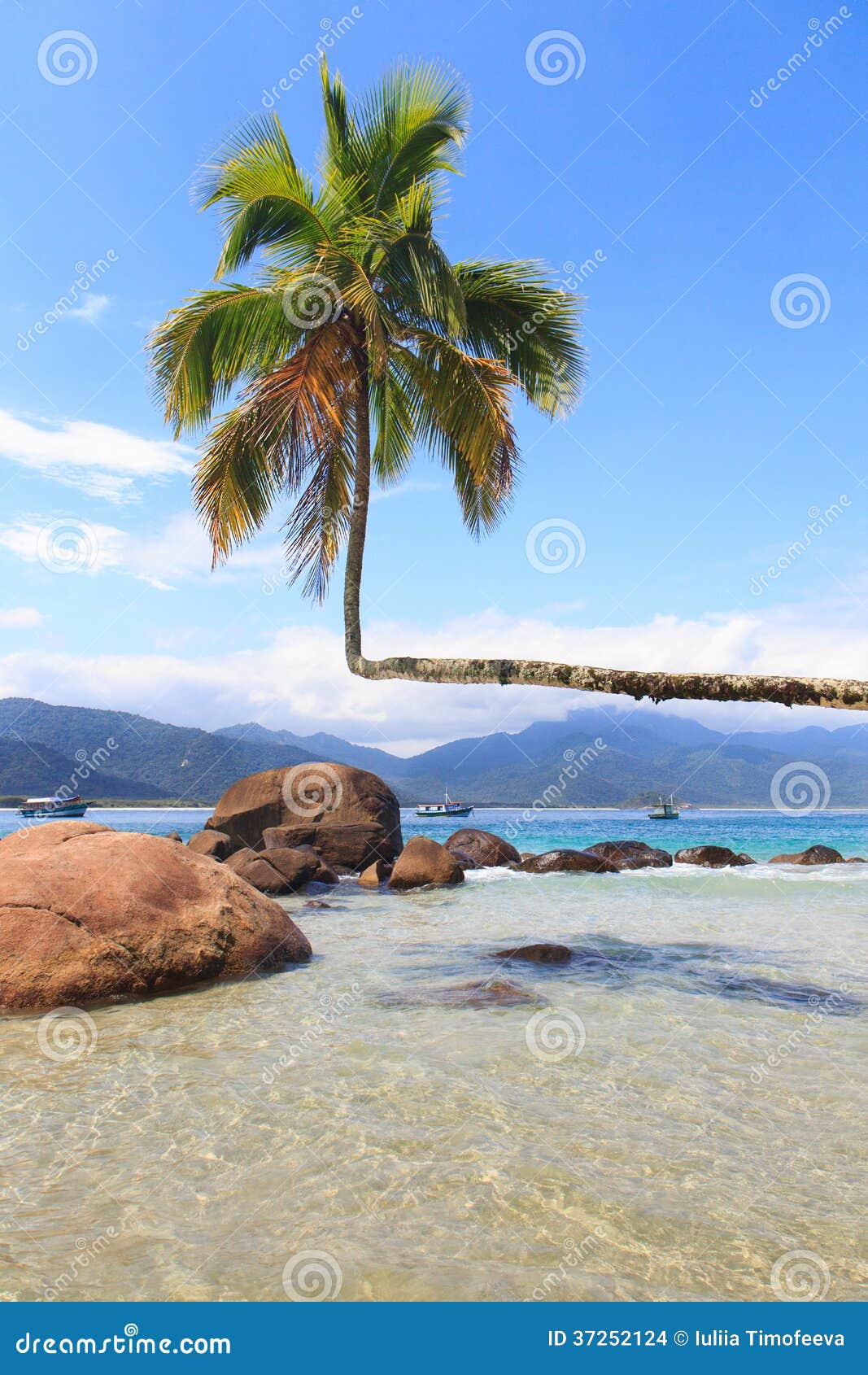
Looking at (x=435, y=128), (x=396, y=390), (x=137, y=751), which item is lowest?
(x=137, y=751)

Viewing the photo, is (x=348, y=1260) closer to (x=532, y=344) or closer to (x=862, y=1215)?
(x=862, y=1215)

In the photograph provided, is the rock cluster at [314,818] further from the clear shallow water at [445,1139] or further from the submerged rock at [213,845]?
the clear shallow water at [445,1139]

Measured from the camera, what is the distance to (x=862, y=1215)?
310 cm

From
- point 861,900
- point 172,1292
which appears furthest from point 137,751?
point 172,1292

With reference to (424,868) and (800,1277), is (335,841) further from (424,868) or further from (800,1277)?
(800,1277)

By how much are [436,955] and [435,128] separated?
9.64m

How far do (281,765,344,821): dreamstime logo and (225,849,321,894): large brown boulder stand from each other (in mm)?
3918

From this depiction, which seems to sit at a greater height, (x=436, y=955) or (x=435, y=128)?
(x=435, y=128)

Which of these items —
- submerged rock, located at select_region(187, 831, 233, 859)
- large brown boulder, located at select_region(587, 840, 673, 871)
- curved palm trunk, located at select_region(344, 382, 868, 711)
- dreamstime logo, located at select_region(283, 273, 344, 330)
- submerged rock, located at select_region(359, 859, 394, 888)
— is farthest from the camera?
large brown boulder, located at select_region(587, 840, 673, 871)

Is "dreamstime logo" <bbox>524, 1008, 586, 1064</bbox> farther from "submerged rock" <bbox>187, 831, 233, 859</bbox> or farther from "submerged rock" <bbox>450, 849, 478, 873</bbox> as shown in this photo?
"submerged rock" <bbox>450, 849, 478, 873</bbox>

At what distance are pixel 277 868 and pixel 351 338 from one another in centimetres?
996

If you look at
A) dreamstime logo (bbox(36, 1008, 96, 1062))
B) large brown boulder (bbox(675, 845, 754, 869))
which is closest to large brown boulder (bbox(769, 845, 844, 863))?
large brown boulder (bbox(675, 845, 754, 869))

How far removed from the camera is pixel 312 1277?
2.69 metres

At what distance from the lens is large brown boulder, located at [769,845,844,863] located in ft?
77.8
